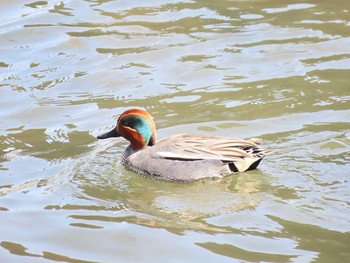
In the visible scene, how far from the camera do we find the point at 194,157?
30.6ft

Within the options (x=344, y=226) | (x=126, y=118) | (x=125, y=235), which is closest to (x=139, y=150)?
(x=126, y=118)

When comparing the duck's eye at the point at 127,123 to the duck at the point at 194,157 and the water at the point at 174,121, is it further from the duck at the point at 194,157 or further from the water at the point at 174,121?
the water at the point at 174,121

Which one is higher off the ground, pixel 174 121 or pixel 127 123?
pixel 127 123

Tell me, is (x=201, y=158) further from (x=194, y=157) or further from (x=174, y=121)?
(x=174, y=121)

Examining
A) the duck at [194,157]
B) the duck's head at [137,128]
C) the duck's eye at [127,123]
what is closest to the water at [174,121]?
the duck at [194,157]

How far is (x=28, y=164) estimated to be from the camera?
973 centimetres

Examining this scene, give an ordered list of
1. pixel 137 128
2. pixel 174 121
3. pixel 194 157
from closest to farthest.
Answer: pixel 194 157
pixel 137 128
pixel 174 121

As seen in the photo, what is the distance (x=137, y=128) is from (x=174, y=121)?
1.03 m

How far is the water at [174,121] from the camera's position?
26.0ft

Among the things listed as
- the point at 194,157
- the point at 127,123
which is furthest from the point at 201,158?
→ the point at 127,123

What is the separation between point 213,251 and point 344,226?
111 cm

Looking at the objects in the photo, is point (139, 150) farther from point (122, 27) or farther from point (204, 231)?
point (122, 27)

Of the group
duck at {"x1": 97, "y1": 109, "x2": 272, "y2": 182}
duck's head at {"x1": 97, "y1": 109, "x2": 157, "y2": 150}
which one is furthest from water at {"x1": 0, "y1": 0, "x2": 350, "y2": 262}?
duck's head at {"x1": 97, "y1": 109, "x2": 157, "y2": 150}

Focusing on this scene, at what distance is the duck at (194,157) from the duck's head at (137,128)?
0.01m
